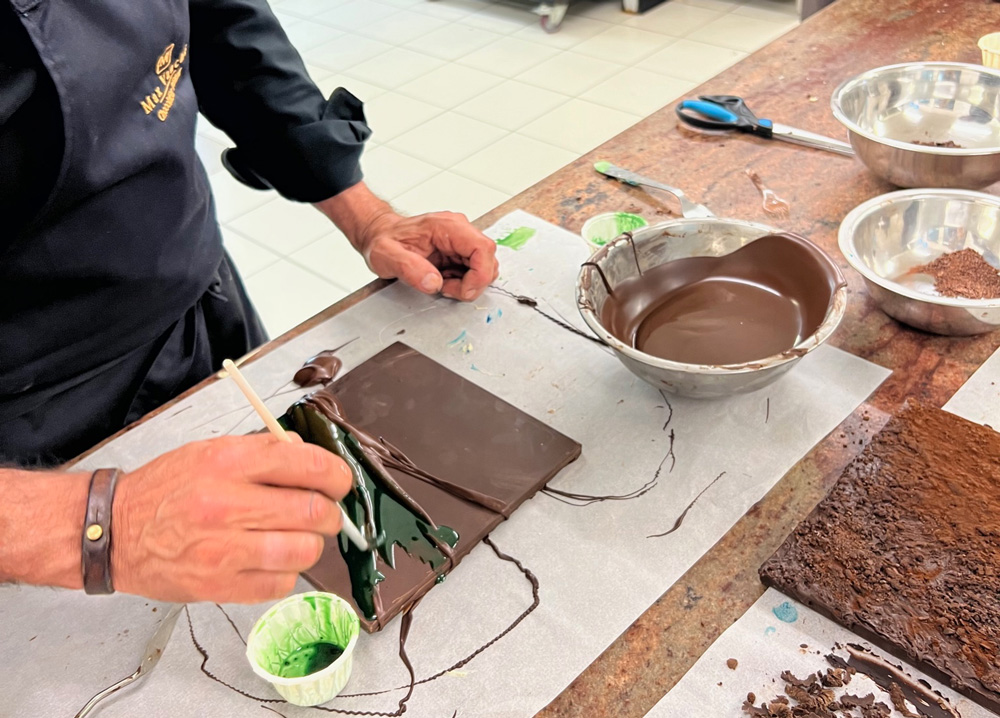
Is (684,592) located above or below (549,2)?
above

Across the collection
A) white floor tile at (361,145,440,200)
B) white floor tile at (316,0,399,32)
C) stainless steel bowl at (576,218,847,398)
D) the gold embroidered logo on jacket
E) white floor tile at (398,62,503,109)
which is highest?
the gold embroidered logo on jacket

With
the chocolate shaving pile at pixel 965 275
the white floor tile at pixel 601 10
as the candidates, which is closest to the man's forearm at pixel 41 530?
the chocolate shaving pile at pixel 965 275

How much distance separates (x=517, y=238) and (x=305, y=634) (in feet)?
2.83

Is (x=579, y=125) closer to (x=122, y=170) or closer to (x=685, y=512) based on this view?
(x=122, y=170)

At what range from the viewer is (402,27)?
4805 millimetres

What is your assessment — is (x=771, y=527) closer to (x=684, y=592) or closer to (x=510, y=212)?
(x=684, y=592)

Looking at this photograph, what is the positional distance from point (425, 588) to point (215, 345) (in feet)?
2.76

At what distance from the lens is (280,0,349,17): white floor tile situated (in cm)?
520

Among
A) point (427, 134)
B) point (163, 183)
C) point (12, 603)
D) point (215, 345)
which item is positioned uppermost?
point (163, 183)

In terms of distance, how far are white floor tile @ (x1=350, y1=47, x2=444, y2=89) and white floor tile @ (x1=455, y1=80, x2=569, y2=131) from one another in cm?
49

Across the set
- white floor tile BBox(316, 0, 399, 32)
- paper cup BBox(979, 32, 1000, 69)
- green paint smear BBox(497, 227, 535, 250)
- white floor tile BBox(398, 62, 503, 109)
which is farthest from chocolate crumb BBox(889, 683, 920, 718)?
white floor tile BBox(316, 0, 399, 32)

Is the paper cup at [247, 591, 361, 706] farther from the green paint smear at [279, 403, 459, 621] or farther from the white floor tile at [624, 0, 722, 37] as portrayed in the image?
the white floor tile at [624, 0, 722, 37]

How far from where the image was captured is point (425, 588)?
3.27 ft

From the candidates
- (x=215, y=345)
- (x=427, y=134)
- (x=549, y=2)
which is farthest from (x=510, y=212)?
(x=549, y=2)
